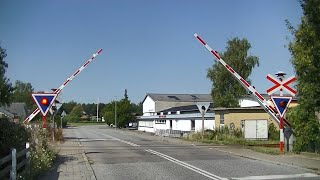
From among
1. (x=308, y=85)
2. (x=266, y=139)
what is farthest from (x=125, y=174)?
(x=266, y=139)

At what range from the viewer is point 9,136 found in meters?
13.1

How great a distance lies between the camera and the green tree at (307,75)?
17203mm

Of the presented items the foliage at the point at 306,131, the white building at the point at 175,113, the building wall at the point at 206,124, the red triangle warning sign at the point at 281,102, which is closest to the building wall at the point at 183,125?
the white building at the point at 175,113

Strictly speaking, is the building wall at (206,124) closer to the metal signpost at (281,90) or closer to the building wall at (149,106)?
the metal signpost at (281,90)

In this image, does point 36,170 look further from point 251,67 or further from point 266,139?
point 251,67

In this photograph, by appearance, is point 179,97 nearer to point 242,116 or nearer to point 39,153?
point 242,116

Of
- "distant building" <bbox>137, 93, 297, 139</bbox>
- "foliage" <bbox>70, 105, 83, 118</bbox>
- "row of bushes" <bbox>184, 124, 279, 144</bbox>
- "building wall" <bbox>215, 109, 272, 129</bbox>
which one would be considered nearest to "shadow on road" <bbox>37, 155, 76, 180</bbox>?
"distant building" <bbox>137, 93, 297, 139</bbox>

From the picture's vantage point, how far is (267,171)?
47.2ft

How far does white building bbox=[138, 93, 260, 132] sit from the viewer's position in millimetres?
52513

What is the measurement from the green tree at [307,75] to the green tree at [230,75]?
35022mm

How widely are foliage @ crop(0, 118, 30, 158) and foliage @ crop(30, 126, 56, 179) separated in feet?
2.14

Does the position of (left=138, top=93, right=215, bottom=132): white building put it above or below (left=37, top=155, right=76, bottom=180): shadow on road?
above

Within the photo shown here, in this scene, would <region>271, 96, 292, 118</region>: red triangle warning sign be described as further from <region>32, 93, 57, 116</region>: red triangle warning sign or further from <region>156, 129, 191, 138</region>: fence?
<region>156, 129, 191, 138</region>: fence

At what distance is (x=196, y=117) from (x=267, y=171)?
38.5 metres
